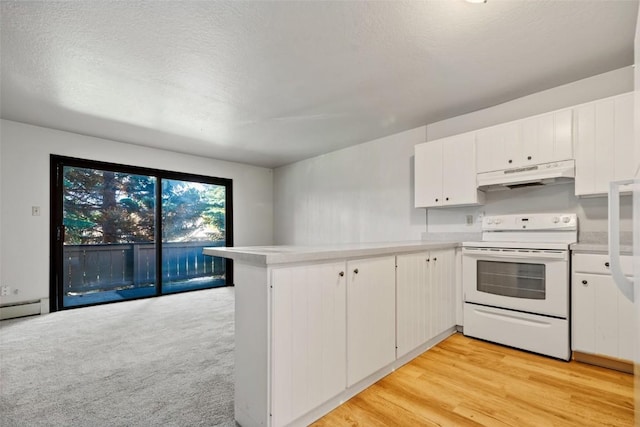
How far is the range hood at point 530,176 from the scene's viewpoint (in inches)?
99.3

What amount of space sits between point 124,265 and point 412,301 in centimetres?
460

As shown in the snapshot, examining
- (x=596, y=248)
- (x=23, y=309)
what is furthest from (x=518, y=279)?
(x=23, y=309)

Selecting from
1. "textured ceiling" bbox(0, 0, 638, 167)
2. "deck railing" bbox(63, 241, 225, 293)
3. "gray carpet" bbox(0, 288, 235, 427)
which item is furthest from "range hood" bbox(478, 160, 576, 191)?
"deck railing" bbox(63, 241, 225, 293)

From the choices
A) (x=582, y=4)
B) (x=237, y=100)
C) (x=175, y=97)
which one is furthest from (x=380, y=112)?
(x=175, y=97)

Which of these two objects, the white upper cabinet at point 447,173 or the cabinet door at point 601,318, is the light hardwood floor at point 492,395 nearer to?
the cabinet door at point 601,318

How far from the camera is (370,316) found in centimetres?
198

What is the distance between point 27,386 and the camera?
2037mm

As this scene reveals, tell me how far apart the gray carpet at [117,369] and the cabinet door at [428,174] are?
2.56 m

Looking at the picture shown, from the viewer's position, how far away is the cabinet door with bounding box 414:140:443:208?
11.0 ft

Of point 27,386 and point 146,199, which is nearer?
point 27,386

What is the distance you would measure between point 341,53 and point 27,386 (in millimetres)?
3233

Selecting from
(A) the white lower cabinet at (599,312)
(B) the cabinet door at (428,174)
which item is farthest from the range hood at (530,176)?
(A) the white lower cabinet at (599,312)

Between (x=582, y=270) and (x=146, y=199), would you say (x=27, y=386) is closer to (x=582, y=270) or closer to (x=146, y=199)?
(x=146, y=199)

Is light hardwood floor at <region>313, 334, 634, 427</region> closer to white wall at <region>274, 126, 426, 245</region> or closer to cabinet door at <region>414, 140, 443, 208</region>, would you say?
cabinet door at <region>414, 140, 443, 208</region>
